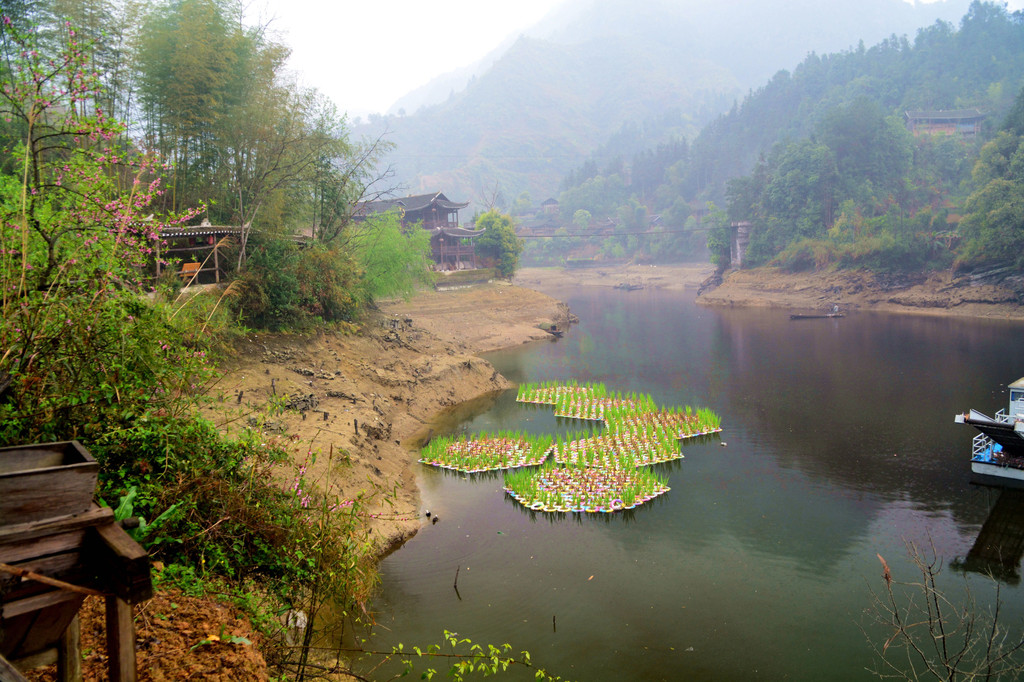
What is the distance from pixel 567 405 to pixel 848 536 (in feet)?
34.4

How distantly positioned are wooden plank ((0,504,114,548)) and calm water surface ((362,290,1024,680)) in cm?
649

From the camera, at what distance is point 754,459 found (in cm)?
1639

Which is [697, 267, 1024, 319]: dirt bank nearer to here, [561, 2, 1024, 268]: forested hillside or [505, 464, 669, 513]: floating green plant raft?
[561, 2, 1024, 268]: forested hillside

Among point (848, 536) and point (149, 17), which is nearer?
point (848, 536)

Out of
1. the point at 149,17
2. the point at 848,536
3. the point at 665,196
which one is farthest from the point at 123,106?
the point at 665,196

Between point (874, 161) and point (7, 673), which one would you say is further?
point (874, 161)

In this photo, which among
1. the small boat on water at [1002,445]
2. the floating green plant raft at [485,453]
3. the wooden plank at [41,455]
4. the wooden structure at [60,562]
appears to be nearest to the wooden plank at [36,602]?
the wooden structure at [60,562]

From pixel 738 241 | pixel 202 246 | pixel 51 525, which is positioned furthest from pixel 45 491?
pixel 738 241

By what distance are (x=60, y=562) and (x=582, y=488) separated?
466 inches

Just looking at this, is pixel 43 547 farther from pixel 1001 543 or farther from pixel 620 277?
pixel 620 277

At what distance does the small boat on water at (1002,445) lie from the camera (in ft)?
46.1

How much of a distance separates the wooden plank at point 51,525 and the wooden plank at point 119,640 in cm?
38

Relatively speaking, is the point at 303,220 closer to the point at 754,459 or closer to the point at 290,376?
the point at 290,376

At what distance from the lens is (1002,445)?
48.2 ft
